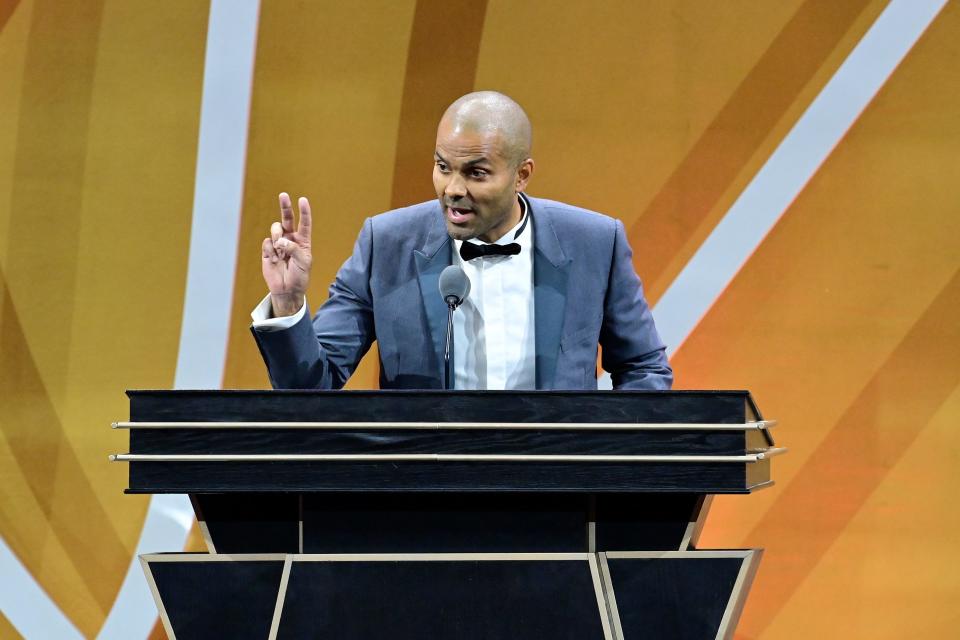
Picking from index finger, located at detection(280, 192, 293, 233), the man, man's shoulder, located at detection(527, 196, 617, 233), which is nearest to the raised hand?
index finger, located at detection(280, 192, 293, 233)

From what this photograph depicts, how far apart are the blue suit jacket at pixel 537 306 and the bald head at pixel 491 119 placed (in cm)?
26

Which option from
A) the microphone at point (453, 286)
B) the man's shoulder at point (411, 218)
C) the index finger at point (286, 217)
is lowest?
the microphone at point (453, 286)

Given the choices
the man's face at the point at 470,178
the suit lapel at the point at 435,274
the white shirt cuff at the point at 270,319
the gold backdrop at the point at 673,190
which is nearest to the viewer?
the white shirt cuff at the point at 270,319

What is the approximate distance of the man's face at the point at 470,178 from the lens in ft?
7.39

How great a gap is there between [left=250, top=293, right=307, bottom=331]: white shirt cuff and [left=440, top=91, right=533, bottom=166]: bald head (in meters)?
0.45

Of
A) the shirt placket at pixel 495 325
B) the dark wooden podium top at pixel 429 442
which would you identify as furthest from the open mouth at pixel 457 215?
the dark wooden podium top at pixel 429 442

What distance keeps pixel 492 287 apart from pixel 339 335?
319mm

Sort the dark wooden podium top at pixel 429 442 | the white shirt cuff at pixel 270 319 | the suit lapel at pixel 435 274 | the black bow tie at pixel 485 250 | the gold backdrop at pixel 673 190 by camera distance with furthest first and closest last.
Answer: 1. the gold backdrop at pixel 673 190
2. the black bow tie at pixel 485 250
3. the suit lapel at pixel 435 274
4. the white shirt cuff at pixel 270 319
5. the dark wooden podium top at pixel 429 442

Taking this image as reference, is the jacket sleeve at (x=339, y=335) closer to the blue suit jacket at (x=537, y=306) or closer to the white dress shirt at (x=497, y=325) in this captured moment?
the blue suit jacket at (x=537, y=306)

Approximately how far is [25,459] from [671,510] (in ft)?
7.07

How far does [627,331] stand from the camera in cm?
252

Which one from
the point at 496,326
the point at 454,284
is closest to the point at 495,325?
the point at 496,326

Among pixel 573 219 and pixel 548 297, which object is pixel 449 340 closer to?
pixel 548 297

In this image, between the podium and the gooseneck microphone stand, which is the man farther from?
the podium
